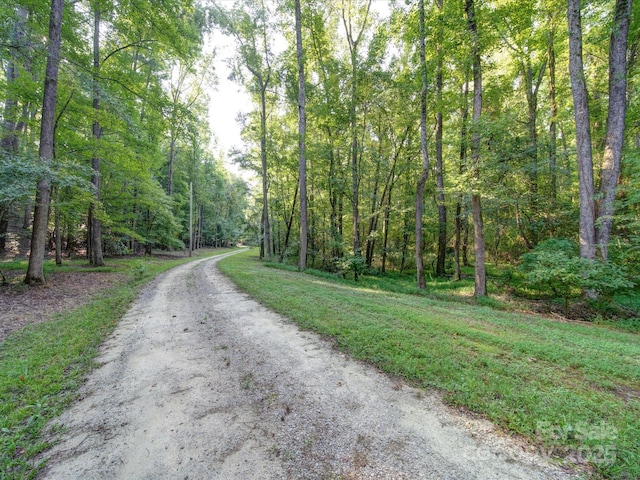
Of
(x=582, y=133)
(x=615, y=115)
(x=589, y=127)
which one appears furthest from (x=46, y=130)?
(x=615, y=115)

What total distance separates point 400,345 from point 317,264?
56.3ft

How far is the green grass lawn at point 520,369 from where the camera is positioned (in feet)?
6.96

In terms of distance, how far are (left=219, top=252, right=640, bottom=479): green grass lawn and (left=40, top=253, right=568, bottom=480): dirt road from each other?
0.36m

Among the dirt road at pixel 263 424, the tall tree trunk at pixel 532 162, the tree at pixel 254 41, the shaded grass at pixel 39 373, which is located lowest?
the shaded grass at pixel 39 373

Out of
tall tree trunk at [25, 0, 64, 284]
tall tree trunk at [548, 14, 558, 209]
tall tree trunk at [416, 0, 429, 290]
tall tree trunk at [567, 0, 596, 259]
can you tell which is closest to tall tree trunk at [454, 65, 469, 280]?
tall tree trunk at [416, 0, 429, 290]

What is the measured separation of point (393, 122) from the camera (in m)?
15.4

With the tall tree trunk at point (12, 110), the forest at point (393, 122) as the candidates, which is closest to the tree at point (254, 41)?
the forest at point (393, 122)

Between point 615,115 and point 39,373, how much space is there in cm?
1526

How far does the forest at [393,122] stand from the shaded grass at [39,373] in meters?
3.74

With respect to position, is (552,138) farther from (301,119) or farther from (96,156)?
(96,156)

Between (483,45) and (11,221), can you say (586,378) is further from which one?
(11,221)

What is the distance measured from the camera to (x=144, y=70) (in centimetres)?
1783

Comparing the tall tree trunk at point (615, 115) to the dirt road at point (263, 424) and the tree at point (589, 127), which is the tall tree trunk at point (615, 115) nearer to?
the tree at point (589, 127)

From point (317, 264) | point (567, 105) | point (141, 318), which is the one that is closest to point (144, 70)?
point (317, 264)
